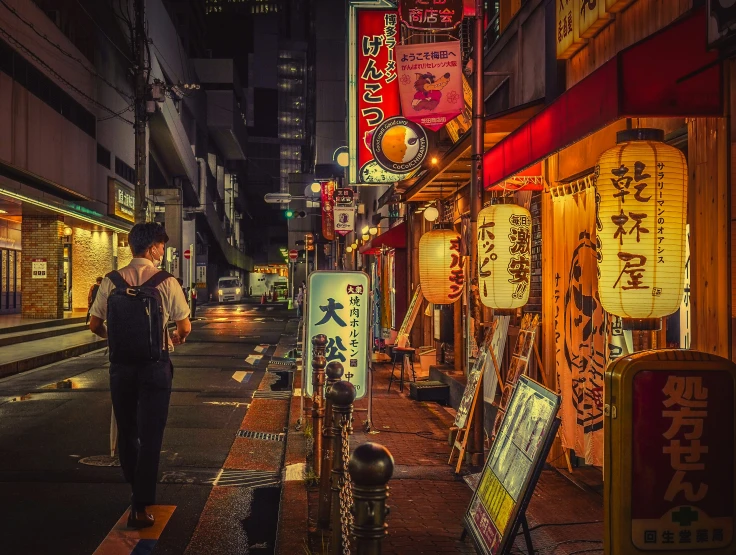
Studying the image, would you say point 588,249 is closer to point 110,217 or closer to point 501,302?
point 501,302

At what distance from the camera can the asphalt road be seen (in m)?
6.34

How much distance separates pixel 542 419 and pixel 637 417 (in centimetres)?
70

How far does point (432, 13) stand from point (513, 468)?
23.9 ft

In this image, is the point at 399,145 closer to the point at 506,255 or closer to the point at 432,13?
the point at 432,13

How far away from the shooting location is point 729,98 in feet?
17.1

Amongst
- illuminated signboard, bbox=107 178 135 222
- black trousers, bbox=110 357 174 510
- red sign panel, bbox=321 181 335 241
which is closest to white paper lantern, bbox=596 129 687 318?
black trousers, bbox=110 357 174 510

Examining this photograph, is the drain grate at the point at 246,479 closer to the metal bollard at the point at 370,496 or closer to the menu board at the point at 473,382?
the menu board at the point at 473,382

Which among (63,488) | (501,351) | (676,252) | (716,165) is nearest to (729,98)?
(716,165)

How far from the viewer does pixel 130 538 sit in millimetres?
6117

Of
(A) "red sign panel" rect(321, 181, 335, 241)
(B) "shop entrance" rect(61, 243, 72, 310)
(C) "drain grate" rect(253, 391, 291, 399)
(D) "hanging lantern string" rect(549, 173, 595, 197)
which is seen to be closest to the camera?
(D) "hanging lantern string" rect(549, 173, 595, 197)

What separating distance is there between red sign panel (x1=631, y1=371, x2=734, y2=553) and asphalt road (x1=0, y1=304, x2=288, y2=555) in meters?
3.69

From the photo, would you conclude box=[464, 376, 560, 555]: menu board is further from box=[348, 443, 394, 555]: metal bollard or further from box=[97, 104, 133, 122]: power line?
box=[97, 104, 133, 122]: power line

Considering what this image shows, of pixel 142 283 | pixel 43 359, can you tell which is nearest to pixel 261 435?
pixel 142 283

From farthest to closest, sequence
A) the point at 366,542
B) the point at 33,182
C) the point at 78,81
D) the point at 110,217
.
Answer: the point at 110,217
the point at 78,81
the point at 33,182
the point at 366,542
